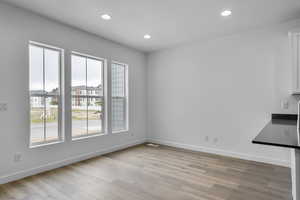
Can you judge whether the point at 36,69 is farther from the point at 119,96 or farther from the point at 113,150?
the point at 113,150

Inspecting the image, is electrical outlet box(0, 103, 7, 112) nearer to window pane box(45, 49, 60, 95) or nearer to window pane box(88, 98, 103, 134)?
window pane box(45, 49, 60, 95)

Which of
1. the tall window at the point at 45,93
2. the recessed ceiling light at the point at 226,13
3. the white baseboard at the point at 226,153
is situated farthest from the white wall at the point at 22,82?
the recessed ceiling light at the point at 226,13

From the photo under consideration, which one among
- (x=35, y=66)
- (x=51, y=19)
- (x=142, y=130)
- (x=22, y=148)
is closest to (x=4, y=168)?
(x=22, y=148)

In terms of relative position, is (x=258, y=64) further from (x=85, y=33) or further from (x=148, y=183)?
(x=85, y=33)

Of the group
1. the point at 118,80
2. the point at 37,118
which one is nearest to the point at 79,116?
the point at 37,118

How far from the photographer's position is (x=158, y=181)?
2.76 metres

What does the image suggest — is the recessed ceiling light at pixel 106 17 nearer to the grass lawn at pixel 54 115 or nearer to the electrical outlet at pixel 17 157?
the grass lawn at pixel 54 115

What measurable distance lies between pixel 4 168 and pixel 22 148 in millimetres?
343

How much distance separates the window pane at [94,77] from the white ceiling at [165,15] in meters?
0.69

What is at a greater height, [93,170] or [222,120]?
[222,120]

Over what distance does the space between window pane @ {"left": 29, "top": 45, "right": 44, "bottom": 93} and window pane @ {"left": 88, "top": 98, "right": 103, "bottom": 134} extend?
1.10 m

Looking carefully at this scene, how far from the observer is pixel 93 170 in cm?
317

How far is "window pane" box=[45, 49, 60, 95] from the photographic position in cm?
327

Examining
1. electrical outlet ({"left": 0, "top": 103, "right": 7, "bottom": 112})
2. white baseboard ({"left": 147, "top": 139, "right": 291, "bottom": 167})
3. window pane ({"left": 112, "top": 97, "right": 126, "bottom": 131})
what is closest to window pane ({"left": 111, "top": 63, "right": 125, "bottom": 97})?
window pane ({"left": 112, "top": 97, "right": 126, "bottom": 131})
